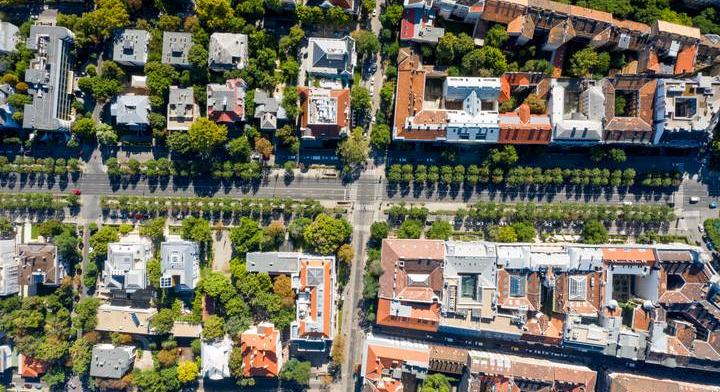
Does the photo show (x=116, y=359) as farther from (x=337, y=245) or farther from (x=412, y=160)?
(x=412, y=160)

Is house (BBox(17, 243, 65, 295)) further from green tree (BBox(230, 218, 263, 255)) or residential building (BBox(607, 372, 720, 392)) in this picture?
residential building (BBox(607, 372, 720, 392))

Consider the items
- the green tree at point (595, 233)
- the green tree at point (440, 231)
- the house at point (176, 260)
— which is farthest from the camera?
the green tree at point (440, 231)

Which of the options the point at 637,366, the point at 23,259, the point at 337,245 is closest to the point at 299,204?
Answer: the point at 337,245

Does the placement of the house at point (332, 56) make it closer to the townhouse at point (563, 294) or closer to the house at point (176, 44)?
the house at point (176, 44)

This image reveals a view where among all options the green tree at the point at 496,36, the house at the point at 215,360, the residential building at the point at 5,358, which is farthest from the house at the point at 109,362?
the green tree at the point at 496,36

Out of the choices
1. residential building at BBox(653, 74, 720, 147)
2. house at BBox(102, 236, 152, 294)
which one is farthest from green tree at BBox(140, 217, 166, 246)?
residential building at BBox(653, 74, 720, 147)
